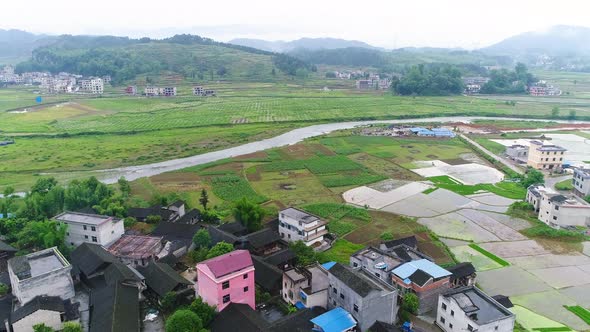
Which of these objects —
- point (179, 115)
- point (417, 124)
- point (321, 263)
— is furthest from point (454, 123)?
point (321, 263)

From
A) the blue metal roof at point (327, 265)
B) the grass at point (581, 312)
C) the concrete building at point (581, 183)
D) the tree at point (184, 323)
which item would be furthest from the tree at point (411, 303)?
the concrete building at point (581, 183)

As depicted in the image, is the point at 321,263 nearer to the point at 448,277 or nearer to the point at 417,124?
the point at 448,277

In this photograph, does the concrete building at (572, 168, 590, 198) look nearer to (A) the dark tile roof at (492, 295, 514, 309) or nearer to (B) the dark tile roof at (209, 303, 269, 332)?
(A) the dark tile roof at (492, 295, 514, 309)

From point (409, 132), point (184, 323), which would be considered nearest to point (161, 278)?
point (184, 323)

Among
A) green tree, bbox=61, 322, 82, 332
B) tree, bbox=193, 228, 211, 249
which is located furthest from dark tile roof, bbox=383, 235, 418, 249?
green tree, bbox=61, 322, 82, 332

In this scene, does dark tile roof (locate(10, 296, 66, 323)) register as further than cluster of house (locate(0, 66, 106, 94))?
No

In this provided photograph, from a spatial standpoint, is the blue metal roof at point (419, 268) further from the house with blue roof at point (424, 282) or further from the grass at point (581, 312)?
the grass at point (581, 312)

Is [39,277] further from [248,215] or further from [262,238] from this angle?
[248,215]
